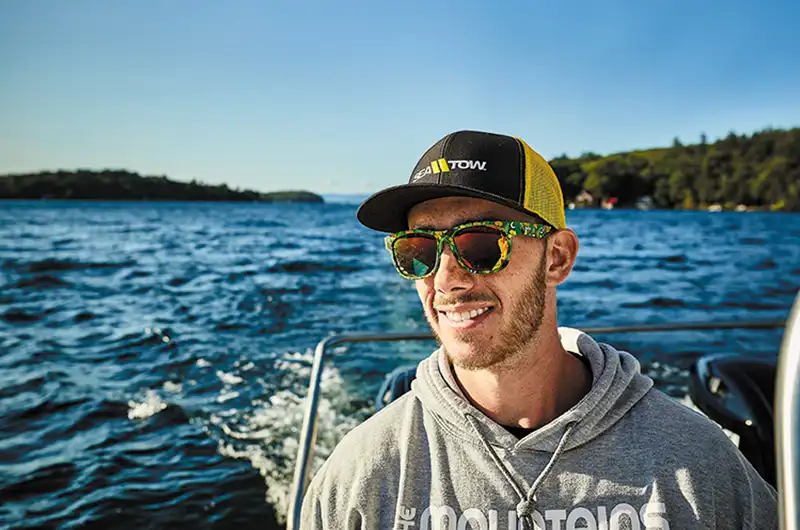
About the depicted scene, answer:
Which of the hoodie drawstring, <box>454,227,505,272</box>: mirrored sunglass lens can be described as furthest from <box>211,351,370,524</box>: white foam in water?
<box>454,227,505,272</box>: mirrored sunglass lens

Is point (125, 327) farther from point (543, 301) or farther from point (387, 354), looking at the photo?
point (543, 301)

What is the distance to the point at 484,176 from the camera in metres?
1.56

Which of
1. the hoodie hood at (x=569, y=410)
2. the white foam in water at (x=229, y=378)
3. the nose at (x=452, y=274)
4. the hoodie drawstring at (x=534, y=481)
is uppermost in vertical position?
the nose at (x=452, y=274)

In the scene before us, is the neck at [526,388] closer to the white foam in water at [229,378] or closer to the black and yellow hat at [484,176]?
the black and yellow hat at [484,176]

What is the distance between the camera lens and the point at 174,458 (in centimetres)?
550

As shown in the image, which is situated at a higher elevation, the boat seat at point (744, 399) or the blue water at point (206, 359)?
the boat seat at point (744, 399)

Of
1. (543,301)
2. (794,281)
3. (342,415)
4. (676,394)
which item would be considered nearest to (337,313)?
(342,415)

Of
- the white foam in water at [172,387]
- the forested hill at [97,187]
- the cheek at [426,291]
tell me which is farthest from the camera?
the forested hill at [97,187]

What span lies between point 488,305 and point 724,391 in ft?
6.02

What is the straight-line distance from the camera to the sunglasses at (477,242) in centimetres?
158

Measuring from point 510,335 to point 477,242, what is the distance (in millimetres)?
277

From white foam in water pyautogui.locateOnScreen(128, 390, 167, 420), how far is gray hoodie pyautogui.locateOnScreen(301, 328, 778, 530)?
5617 millimetres

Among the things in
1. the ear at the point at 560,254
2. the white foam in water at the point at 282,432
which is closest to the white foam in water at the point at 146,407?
the white foam in water at the point at 282,432

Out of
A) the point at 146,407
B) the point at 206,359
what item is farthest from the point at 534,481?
the point at 206,359
